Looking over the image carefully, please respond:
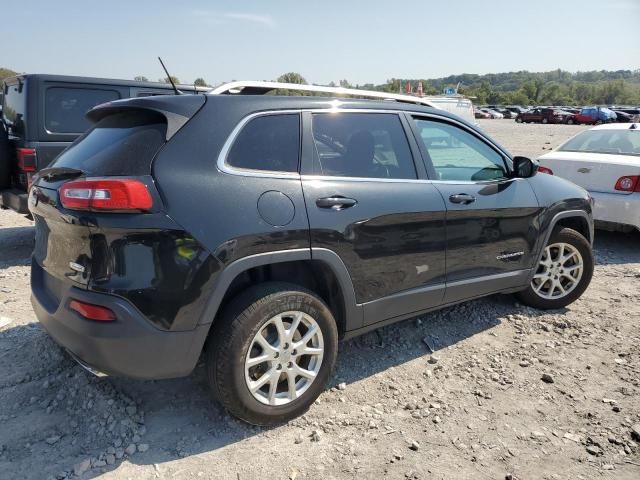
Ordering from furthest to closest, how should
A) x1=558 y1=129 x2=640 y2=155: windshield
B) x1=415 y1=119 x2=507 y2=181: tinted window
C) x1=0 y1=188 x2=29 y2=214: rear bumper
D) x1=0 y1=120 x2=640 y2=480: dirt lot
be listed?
x1=558 y1=129 x2=640 y2=155: windshield → x1=0 y1=188 x2=29 y2=214: rear bumper → x1=415 y1=119 x2=507 y2=181: tinted window → x1=0 y1=120 x2=640 y2=480: dirt lot

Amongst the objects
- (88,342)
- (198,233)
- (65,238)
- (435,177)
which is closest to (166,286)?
(198,233)

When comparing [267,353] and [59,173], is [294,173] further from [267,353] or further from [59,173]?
[59,173]

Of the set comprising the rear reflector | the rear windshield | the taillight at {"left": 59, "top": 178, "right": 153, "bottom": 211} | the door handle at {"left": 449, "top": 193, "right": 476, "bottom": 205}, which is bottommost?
the rear reflector

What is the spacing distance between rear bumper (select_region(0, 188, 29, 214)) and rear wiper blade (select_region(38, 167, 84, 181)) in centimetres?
296

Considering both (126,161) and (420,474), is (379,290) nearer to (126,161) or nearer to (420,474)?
(420,474)

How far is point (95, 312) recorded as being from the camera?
240 cm

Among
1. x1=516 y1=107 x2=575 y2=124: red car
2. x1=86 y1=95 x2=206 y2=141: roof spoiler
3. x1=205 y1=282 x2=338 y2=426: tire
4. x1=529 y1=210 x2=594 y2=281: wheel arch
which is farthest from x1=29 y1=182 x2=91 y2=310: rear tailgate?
x1=516 y1=107 x2=575 y2=124: red car

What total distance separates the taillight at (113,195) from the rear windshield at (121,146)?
0.35ft

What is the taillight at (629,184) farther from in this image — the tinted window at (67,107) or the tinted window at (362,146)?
the tinted window at (67,107)

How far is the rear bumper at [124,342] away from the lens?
2.38 metres

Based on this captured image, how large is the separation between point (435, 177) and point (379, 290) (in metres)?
0.93

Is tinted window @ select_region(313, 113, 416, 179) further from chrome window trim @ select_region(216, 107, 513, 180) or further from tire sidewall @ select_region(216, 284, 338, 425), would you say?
tire sidewall @ select_region(216, 284, 338, 425)

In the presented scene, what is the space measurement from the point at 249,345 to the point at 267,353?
0.49ft

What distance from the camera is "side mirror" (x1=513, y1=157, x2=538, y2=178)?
400 centimetres
